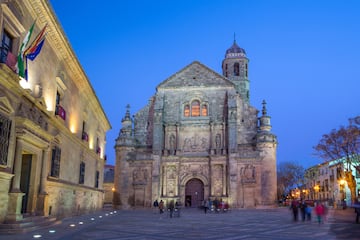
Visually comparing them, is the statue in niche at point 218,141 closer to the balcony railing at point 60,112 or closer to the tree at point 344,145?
the tree at point 344,145

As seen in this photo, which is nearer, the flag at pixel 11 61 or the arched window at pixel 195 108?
the flag at pixel 11 61

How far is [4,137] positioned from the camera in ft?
38.7

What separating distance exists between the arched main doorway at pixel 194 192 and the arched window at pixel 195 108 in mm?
7615

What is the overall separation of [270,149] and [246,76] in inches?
857

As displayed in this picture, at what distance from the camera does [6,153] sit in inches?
471

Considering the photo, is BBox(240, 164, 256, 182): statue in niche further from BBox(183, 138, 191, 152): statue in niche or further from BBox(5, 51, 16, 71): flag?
BBox(5, 51, 16, 71): flag

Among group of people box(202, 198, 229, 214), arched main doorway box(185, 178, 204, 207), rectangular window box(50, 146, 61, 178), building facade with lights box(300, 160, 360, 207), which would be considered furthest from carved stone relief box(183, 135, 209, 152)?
building facade with lights box(300, 160, 360, 207)

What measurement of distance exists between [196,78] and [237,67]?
57.4 ft

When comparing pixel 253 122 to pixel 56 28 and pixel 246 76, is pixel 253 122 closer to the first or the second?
pixel 246 76

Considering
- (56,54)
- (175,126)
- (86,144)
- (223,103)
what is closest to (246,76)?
(223,103)

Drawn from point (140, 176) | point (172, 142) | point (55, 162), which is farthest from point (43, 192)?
point (172, 142)

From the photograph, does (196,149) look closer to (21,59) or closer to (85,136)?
(85,136)

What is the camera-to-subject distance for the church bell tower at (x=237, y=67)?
5716 centimetres

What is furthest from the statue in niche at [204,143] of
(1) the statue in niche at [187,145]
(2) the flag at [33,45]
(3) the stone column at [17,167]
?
(3) the stone column at [17,167]
